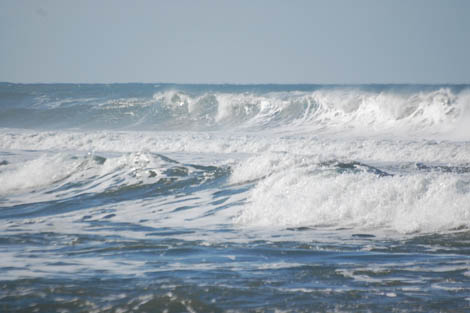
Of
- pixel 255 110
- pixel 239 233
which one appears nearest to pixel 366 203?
pixel 239 233

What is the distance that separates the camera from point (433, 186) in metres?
7.18

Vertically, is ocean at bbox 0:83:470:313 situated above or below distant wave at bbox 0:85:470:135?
below

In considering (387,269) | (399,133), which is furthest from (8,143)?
(387,269)

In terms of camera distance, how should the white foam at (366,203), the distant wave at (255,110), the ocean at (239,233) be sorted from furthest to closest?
the distant wave at (255,110) → the white foam at (366,203) → the ocean at (239,233)

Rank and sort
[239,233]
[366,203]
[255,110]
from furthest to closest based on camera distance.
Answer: [255,110] < [366,203] < [239,233]

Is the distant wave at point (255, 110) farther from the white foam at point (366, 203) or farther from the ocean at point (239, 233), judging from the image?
the white foam at point (366, 203)

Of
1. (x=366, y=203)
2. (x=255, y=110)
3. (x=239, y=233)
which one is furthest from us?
(x=255, y=110)

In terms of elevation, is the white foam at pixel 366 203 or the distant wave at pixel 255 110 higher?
the distant wave at pixel 255 110

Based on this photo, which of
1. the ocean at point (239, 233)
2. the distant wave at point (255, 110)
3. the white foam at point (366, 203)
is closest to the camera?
the ocean at point (239, 233)

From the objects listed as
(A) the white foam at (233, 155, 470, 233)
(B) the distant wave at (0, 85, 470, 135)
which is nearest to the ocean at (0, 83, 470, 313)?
(A) the white foam at (233, 155, 470, 233)

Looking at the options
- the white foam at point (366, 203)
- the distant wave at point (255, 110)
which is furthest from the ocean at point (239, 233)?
the distant wave at point (255, 110)

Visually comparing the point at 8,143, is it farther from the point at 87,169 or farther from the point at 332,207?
the point at 332,207

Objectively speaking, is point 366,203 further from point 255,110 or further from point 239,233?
point 255,110

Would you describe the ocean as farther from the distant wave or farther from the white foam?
the distant wave
